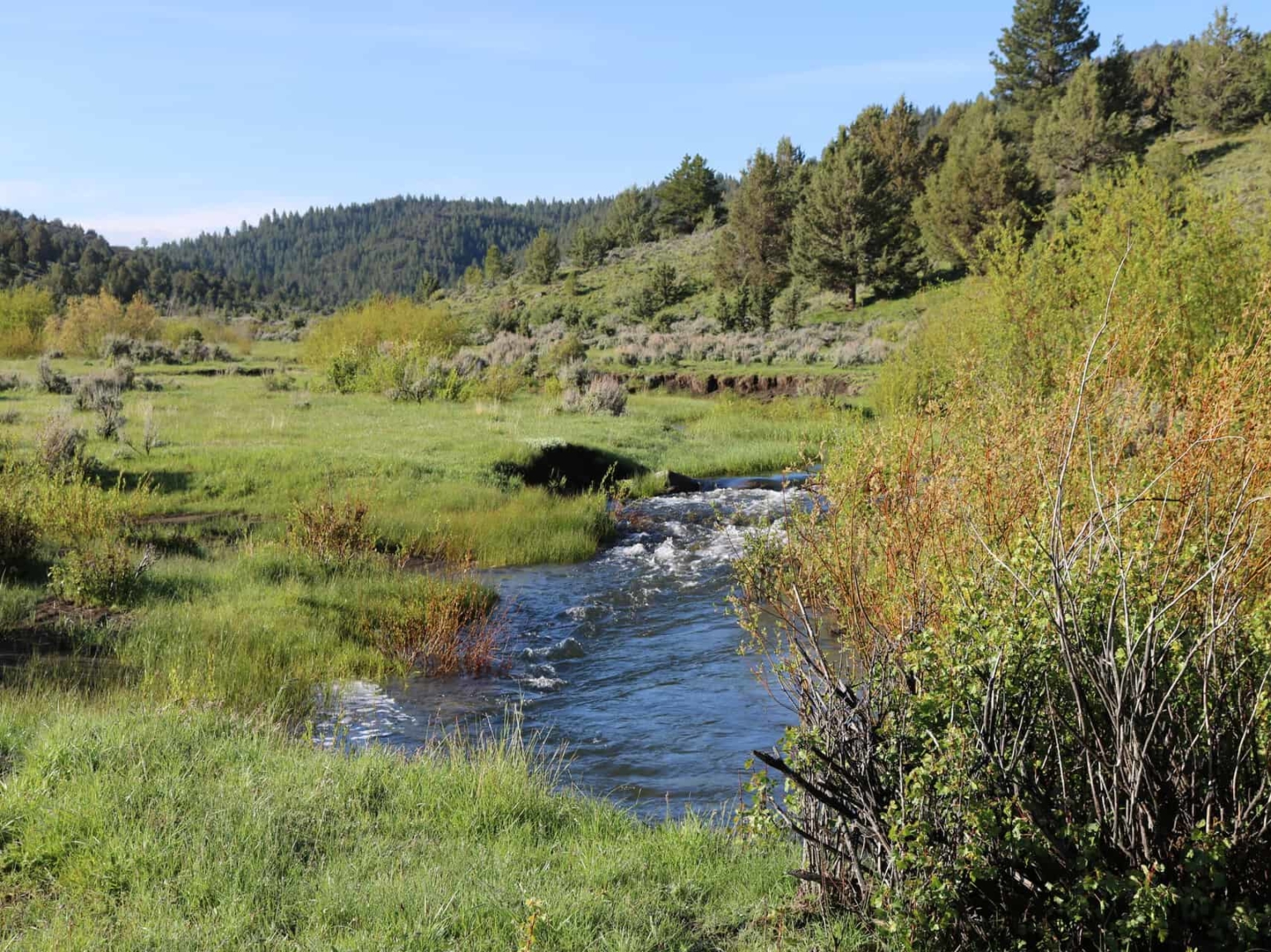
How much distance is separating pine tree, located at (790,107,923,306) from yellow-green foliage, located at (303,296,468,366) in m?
21.8

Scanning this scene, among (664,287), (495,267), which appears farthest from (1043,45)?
(495,267)

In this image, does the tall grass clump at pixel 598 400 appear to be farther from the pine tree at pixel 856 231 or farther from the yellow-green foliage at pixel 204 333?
the pine tree at pixel 856 231

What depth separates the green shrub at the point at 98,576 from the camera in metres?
9.42

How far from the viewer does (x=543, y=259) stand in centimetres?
7988

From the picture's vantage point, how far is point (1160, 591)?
3455 mm

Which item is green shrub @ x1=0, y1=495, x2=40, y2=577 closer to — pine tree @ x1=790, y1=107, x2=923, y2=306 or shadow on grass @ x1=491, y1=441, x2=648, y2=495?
shadow on grass @ x1=491, y1=441, x2=648, y2=495

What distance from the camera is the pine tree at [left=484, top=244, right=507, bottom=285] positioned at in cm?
9762

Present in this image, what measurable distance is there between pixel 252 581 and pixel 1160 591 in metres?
9.32

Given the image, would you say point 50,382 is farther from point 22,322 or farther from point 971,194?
point 971,194

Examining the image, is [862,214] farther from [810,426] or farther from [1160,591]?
[1160,591]

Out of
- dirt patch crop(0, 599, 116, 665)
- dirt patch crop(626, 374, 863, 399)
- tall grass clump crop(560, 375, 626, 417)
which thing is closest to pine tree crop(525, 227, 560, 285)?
dirt patch crop(626, 374, 863, 399)

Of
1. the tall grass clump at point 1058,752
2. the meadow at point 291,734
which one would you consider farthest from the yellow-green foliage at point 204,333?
the tall grass clump at point 1058,752

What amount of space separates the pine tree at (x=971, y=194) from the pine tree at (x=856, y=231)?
147 cm

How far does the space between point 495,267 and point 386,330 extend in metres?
63.6
